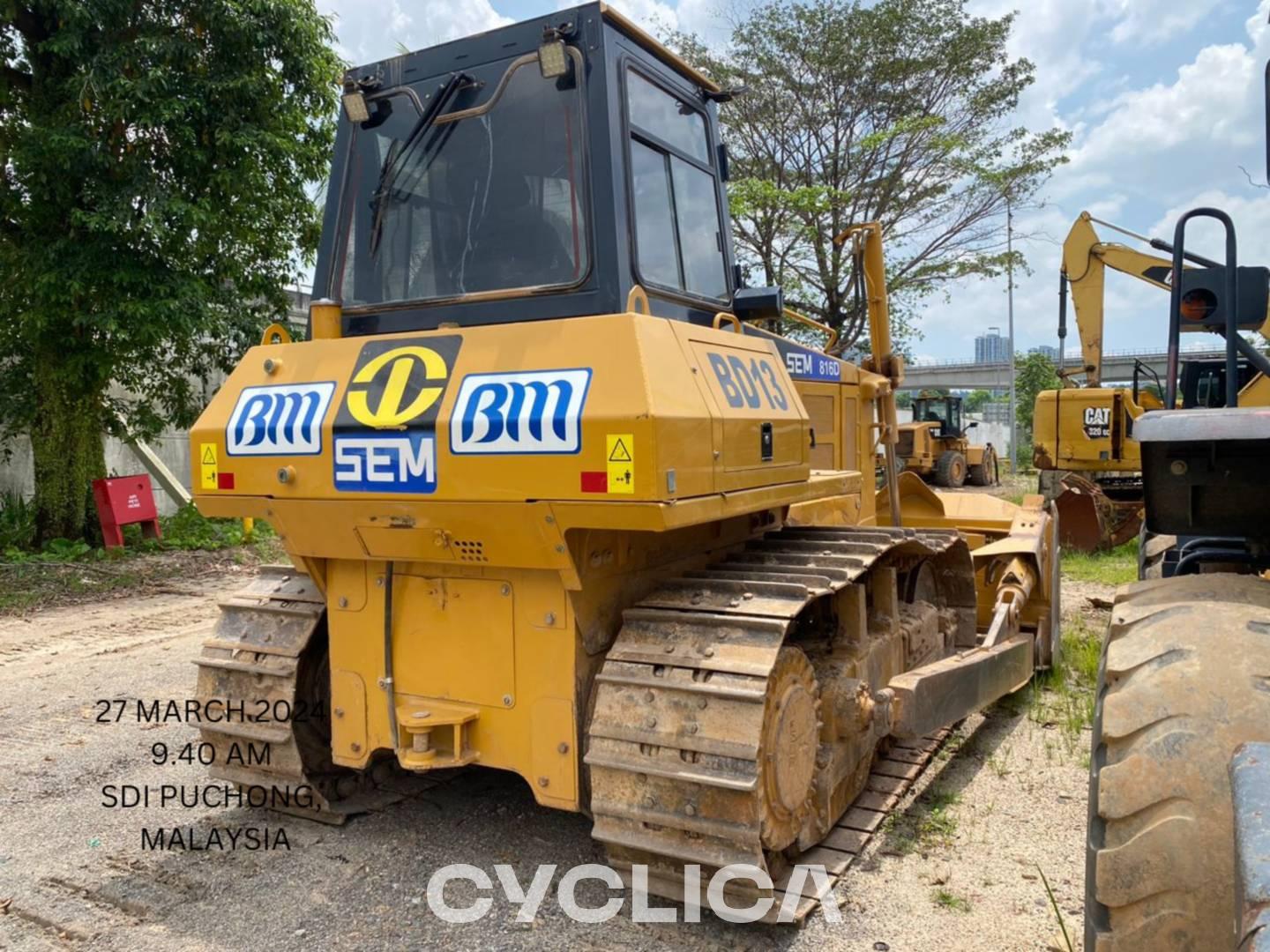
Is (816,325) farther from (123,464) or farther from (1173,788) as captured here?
(123,464)

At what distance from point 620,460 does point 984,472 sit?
25.3 metres

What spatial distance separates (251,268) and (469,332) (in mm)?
8716

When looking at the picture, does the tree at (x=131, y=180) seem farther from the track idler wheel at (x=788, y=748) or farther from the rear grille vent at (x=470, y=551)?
the track idler wheel at (x=788, y=748)

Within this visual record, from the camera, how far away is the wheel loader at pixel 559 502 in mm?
2977

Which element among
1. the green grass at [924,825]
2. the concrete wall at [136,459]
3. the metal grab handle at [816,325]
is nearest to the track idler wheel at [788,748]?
the green grass at [924,825]

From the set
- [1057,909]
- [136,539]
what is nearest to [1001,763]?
[1057,909]

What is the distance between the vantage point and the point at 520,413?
301 cm

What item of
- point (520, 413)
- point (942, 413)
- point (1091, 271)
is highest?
point (1091, 271)

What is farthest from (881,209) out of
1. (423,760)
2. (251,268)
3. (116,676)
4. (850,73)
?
(423,760)

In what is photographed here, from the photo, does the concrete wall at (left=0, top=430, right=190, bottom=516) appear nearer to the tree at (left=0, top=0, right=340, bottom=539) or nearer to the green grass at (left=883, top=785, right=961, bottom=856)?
the tree at (left=0, top=0, right=340, bottom=539)

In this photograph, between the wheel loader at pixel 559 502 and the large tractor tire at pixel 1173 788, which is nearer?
the large tractor tire at pixel 1173 788

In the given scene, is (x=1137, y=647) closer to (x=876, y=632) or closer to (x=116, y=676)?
(x=876, y=632)

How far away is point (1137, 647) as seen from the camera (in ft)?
7.02

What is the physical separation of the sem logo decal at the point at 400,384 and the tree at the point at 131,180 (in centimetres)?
687
